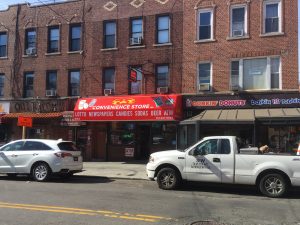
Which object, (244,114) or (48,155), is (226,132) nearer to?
(244,114)

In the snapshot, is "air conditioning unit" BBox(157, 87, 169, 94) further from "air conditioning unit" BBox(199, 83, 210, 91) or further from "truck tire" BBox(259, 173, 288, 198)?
"truck tire" BBox(259, 173, 288, 198)

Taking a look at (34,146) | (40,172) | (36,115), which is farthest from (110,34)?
(40,172)

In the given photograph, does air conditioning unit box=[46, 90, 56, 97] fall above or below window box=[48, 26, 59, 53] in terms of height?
below

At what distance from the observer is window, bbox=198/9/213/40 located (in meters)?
23.4

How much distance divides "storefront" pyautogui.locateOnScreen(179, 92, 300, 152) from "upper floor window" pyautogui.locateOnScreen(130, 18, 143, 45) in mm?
4944

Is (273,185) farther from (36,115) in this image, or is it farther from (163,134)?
(36,115)

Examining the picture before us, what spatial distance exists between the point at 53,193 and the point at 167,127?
12.4m

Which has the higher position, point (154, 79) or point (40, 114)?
point (154, 79)

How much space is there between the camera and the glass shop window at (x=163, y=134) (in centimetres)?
2395

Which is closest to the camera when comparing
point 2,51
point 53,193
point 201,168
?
point 53,193

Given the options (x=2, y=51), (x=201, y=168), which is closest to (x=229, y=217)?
(x=201, y=168)

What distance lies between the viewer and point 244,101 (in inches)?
862

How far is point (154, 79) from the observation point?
24250mm

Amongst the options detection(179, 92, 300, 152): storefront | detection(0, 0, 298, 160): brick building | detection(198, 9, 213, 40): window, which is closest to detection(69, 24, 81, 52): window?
detection(0, 0, 298, 160): brick building
